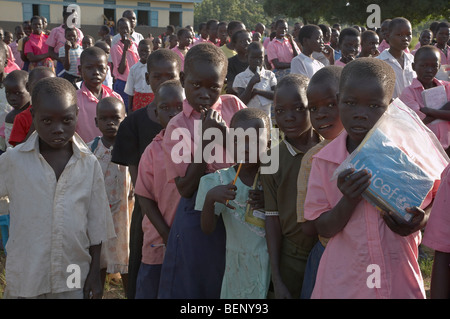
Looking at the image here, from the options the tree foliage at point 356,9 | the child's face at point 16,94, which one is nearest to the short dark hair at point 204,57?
the child's face at point 16,94

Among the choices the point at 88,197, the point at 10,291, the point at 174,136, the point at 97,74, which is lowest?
the point at 10,291

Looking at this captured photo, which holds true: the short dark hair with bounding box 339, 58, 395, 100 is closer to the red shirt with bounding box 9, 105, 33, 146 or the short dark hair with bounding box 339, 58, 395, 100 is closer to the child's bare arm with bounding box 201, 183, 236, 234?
the child's bare arm with bounding box 201, 183, 236, 234

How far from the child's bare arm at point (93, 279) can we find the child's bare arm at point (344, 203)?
3.51 feet

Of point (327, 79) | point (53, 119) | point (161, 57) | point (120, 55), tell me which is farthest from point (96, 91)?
point (120, 55)

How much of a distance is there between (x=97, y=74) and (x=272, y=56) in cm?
505

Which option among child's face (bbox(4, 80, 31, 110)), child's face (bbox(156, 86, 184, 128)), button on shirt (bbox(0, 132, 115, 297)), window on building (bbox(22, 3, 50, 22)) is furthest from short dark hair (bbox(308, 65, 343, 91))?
window on building (bbox(22, 3, 50, 22))

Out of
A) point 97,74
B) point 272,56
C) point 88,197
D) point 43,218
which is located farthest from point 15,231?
point 272,56

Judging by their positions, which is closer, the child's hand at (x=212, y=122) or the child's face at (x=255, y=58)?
the child's hand at (x=212, y=122)

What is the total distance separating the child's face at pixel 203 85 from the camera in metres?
2.46

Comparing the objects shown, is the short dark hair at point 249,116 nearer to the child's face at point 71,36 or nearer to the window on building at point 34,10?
the child's face at point 71,36

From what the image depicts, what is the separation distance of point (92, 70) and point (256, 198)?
8.22 feet

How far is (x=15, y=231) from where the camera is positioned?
2293mm

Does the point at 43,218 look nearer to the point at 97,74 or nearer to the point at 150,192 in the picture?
the point at 150,192

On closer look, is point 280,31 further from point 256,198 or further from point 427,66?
point 256,198
